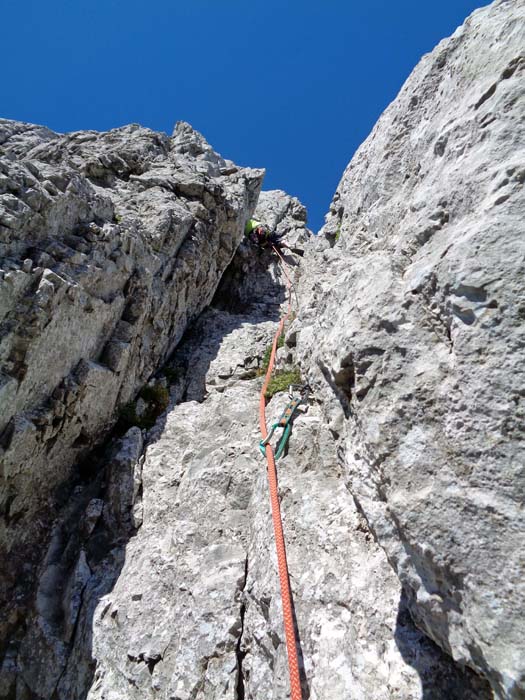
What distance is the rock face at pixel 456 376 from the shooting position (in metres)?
3.63

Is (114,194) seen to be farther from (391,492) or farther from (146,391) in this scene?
(391,492)

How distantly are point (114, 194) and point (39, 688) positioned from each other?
12528 mm

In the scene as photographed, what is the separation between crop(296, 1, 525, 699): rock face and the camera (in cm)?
363

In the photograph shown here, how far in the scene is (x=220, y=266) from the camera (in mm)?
17062

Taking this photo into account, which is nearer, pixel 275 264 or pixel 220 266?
pixel 220 266

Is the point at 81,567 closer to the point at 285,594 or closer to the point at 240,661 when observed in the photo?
the point at 240,661

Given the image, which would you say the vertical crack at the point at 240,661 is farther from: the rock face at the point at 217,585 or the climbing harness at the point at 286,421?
the climbing harness at the point at 286,421

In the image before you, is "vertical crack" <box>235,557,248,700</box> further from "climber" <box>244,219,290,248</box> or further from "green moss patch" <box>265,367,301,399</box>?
"climber" <box>244,219,290,248</box>

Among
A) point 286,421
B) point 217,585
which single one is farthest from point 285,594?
point 286,421

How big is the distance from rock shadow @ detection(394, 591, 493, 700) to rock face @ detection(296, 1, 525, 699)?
46 cm

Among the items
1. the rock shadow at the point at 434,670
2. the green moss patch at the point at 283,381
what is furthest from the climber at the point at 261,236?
the rock shadow at the point at 434,670

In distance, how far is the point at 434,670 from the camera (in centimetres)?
436

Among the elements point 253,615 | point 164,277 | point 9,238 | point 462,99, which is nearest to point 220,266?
point 164,277

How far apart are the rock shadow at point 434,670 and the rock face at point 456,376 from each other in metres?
0.46
